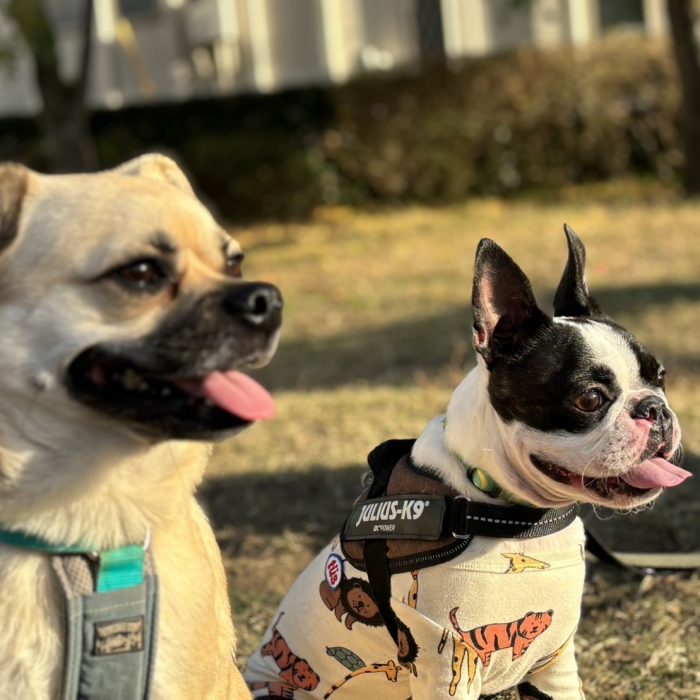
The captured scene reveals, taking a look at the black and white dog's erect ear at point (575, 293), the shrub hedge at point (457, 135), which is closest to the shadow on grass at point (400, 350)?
the black and white dog's erect ear at point (575, 293)

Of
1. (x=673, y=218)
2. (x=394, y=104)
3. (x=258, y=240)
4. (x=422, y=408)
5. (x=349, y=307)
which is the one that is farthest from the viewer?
(x=394, y=104)

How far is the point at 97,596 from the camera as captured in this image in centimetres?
232

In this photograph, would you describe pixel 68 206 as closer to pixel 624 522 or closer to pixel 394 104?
pixel 624 522

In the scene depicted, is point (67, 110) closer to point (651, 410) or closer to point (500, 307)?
point (500, 307)

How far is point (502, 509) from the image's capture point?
2.89 meters

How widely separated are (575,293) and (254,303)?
1336mm

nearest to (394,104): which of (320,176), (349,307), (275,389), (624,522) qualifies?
(320,176)

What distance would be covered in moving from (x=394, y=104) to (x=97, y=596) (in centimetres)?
1304

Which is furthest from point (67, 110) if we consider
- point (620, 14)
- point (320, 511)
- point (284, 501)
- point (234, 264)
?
point (234, 264)

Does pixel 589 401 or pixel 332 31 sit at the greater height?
pixel 332 31

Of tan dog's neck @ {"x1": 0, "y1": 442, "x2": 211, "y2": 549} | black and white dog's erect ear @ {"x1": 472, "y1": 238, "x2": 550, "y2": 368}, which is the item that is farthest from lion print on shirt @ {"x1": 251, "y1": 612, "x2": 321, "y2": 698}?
black and white dog's erect ear @ {"x1": 472, "y1": 238, "x2": 550, "y2": 368}

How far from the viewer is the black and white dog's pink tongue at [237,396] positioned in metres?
2.30

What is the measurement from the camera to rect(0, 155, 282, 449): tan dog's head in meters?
2.27

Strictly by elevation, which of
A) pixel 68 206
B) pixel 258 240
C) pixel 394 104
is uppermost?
pixel 68 206
